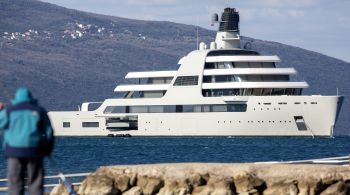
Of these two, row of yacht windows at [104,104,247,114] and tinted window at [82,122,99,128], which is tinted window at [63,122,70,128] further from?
row of yacht windows at [104,104,247,114]

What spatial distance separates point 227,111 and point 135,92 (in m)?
8.55

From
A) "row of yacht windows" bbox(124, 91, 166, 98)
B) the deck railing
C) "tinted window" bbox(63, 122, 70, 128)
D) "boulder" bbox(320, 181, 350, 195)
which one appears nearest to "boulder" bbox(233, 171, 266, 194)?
"boulder" bbox(320, 181, 350, 195)

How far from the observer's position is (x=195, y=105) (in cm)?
7875

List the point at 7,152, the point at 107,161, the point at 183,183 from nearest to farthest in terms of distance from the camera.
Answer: the point at 7,152 < the point at 183,183 < the point at 107,161

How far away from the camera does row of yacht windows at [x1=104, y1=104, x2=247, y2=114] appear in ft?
251

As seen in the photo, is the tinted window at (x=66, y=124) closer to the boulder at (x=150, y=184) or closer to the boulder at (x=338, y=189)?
the boulder at (x=150, y=184)

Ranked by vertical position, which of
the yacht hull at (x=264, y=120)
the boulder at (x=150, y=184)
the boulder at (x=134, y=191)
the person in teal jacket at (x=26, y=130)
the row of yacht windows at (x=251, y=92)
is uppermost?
the person in teal jacket at (x=26, y=130)

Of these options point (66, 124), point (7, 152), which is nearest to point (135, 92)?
point (66, 124)

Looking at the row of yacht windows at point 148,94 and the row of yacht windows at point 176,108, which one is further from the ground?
the row of yacht windows at point 148,94

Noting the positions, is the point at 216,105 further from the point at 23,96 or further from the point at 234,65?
the point at 23,96

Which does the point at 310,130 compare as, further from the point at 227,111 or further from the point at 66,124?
the point at 66,124

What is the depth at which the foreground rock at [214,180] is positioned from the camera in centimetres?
1845

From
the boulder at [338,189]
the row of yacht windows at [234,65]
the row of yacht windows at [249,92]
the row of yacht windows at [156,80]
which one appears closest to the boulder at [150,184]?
the boulder at [338,189]

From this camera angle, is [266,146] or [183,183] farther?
[266,146]
